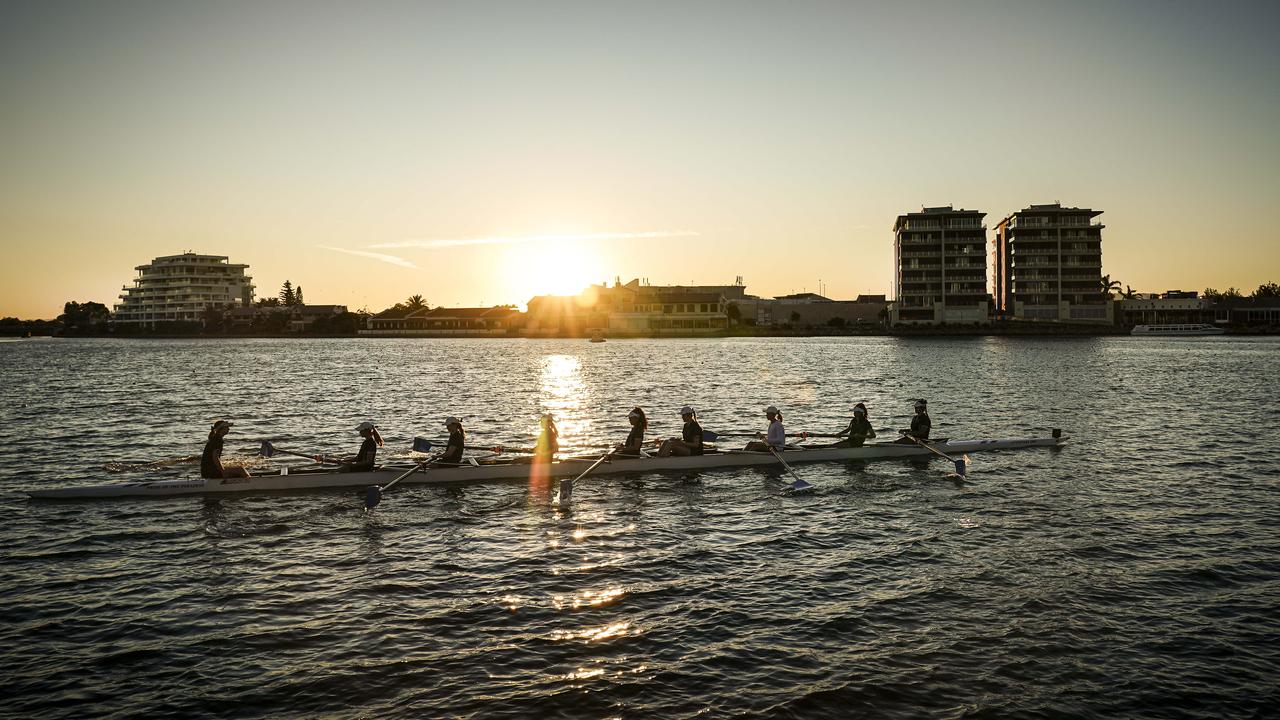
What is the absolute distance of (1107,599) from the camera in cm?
1364

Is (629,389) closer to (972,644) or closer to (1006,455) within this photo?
(1006,455)

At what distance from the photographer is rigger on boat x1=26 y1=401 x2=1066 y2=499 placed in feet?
69.5

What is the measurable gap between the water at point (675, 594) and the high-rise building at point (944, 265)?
140 m

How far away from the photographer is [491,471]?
76.1ft

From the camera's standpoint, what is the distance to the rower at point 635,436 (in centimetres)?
2402

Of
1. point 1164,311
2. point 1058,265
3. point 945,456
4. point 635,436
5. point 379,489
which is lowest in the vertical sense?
point 945,456

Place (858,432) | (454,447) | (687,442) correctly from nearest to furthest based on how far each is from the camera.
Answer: (454,447), (687,442), (858,432)

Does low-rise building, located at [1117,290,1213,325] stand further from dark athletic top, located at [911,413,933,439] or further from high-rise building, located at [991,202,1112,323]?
dark athletic top, located at [911,413,933,439]

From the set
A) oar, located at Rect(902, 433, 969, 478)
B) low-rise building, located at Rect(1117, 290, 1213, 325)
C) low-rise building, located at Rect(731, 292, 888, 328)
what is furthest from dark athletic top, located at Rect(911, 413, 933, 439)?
low-rise building, located at Rect(1117, 290, 1213, 325)

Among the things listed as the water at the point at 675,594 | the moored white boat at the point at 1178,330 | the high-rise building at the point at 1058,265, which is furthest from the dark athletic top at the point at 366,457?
the moored white boat at the point at 1178,330

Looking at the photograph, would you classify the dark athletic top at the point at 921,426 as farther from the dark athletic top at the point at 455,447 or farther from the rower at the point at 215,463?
the rower at the point at 215,463

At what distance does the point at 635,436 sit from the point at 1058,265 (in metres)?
166

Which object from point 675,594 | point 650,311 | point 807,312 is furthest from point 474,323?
point 675,594

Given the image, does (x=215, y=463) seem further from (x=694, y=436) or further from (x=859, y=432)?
(x=859, y=432)
